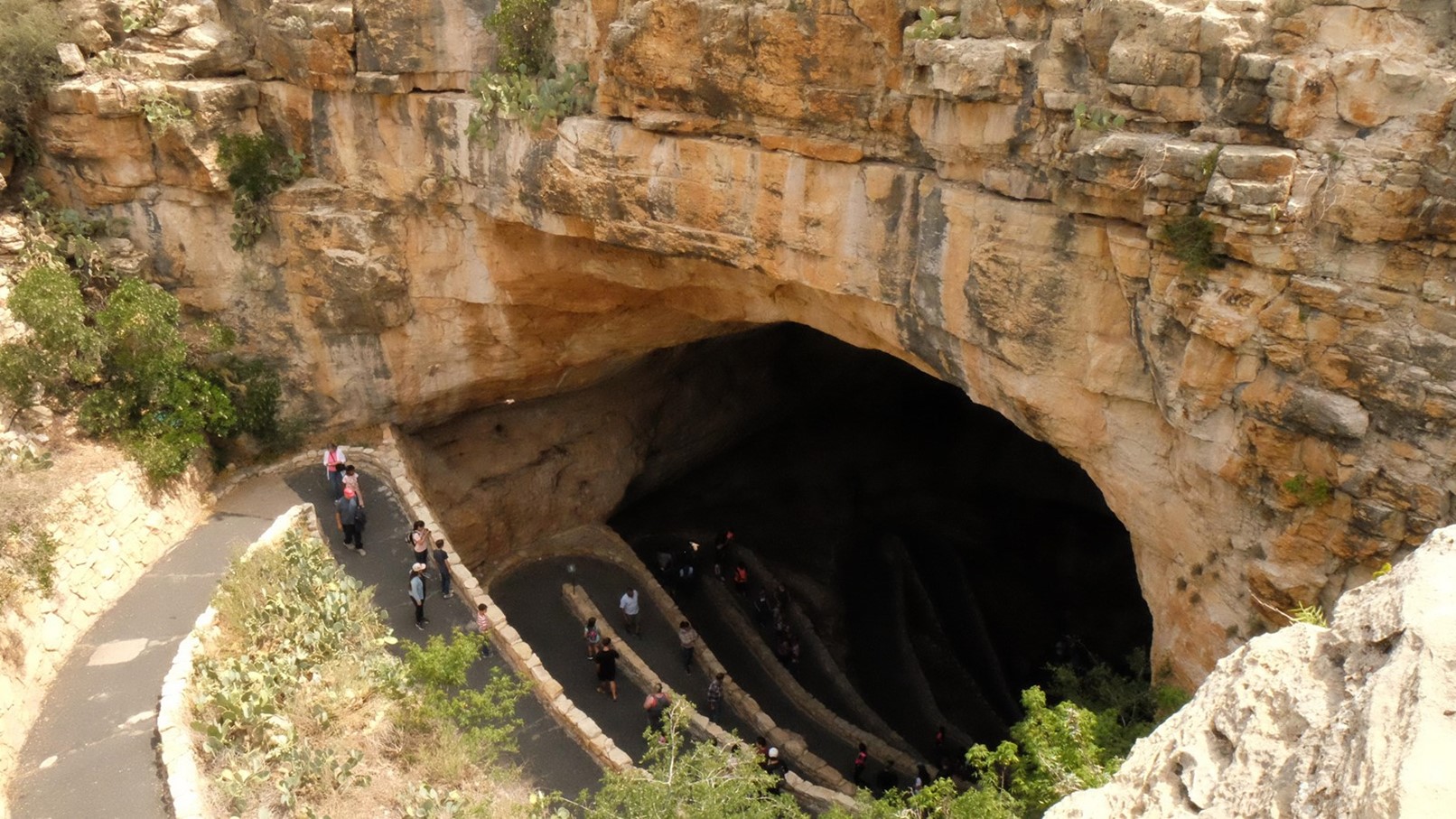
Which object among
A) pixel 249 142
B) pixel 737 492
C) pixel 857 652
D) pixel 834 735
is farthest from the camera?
pixel 737 492

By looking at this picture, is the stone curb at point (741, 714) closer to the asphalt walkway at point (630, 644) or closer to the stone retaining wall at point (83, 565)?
the asphalt walkway at point (630, 644)

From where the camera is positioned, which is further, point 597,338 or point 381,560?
point 597,338

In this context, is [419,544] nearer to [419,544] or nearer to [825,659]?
[419,544]

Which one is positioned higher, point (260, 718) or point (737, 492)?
point (260, 718)

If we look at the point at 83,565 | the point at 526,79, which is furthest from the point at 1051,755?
the point at 83,565

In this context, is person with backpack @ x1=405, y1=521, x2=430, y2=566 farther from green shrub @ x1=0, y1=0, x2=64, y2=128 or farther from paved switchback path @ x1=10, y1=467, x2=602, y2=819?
green shrub @ x1=0, y1=0, x2=64, y2=128

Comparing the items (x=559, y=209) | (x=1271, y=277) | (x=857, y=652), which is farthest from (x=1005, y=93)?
(x=857, y=652)

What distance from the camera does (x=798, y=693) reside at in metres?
16.3

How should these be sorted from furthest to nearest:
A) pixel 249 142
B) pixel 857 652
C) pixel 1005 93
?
pixel 857 652 < pixel 249 142 < pixel 1005 93

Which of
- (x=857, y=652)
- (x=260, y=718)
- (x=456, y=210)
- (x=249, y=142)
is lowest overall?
(x=857, y=652)

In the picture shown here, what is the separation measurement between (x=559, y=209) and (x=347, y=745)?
661 cm

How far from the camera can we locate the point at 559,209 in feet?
42.0

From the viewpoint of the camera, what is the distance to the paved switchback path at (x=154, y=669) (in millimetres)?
9430

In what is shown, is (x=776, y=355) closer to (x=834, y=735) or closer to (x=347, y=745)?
(x=834, y=735)
